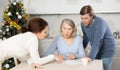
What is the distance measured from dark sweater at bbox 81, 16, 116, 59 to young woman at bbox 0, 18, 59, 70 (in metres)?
0.65

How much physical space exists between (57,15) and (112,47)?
239cm

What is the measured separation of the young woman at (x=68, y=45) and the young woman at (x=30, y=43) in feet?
1.35

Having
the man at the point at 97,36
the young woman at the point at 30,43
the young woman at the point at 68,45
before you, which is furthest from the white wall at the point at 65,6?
the young woman at the point at 30,43

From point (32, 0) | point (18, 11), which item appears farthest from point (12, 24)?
point (32, 0)

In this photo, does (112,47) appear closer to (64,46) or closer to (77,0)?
(64,46)

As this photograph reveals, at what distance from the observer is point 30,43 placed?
2.60 meters

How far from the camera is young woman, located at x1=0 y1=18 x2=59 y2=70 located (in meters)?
2.61

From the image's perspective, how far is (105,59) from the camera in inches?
126

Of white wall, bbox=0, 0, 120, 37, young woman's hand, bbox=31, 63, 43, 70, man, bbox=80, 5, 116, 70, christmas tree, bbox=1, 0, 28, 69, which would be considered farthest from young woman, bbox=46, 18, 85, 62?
white wall, bbox=0, 0, 120, 37

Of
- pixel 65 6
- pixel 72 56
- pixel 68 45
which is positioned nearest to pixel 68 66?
pixel 72 56

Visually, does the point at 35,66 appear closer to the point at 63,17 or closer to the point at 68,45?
the point at 68,45

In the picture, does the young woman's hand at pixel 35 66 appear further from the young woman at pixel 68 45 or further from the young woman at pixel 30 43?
the young woman at pixel 68 45

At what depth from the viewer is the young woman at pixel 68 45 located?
3.07 m

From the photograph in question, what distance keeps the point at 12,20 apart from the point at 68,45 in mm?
2025
